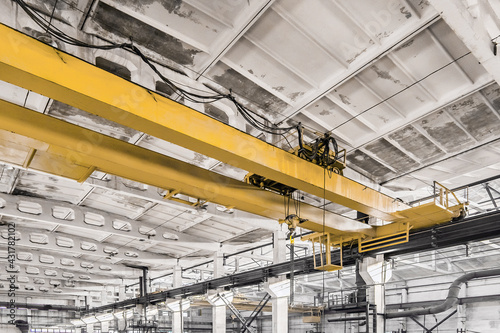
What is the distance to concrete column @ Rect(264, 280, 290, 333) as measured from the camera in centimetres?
1420

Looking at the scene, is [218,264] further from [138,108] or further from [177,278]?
[138,108]

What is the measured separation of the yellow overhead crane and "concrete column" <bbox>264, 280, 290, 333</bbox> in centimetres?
512

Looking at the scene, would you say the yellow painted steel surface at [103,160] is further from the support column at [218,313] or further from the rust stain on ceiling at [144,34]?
the support column at [218,313]

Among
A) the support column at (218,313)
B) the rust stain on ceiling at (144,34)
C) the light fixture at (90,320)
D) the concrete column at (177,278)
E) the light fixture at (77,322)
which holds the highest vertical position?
the rust stain on ceiling at (144,34)

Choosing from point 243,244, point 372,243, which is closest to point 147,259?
point 243,244

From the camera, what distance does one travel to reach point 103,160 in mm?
7176

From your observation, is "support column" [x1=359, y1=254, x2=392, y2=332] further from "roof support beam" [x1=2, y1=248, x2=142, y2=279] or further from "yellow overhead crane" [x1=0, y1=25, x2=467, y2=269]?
"roof support beam" [x1=2, y1=248, x2=142, y2=279]

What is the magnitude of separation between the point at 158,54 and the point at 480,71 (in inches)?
250

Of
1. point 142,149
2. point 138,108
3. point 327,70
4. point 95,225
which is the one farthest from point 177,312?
point 138,108

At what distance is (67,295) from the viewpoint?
33.1 meters

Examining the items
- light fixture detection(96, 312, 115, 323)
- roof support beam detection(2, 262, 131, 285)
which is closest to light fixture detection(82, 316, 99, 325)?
light fixture detection(96, 312, 115, 323)

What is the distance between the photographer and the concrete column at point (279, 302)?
14.2 m

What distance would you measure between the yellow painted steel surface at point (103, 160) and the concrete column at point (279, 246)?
6.06 metres

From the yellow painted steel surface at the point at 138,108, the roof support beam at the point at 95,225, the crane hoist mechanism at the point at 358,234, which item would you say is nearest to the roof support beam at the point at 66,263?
the roof support beam at the point at 95,225
